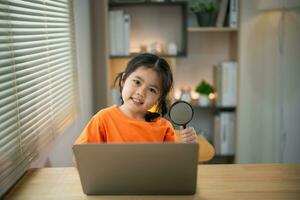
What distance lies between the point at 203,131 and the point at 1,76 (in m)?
2.30

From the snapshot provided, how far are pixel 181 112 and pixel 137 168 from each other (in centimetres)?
22

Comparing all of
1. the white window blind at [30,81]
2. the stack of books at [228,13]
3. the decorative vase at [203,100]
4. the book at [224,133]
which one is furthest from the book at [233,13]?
the white window blind at [30,81]

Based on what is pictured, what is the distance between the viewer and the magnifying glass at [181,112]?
1194mm

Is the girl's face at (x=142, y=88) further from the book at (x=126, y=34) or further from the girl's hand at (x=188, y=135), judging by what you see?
the book at (x=126, y=34)

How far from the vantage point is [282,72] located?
9.78 feet

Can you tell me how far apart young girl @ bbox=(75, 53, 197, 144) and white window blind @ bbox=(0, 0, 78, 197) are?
9.7 inches

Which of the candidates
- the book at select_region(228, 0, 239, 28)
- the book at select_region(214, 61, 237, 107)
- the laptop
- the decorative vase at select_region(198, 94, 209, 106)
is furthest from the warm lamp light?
the laptop

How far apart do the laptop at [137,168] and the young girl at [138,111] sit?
0.87 feet

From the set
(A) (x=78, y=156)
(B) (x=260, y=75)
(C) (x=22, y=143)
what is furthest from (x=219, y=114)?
(A) (x=78, y=156)

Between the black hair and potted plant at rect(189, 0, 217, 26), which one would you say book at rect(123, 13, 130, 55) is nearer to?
potted plant at rect(189, 0, 217, 26)

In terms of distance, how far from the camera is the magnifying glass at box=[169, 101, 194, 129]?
1194mm

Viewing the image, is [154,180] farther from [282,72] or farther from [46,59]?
[282,72]

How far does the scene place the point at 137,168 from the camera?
1.12 metres

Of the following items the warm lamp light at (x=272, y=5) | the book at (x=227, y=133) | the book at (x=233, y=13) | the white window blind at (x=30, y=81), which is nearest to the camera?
the white window blind at (x=30, y=81)
